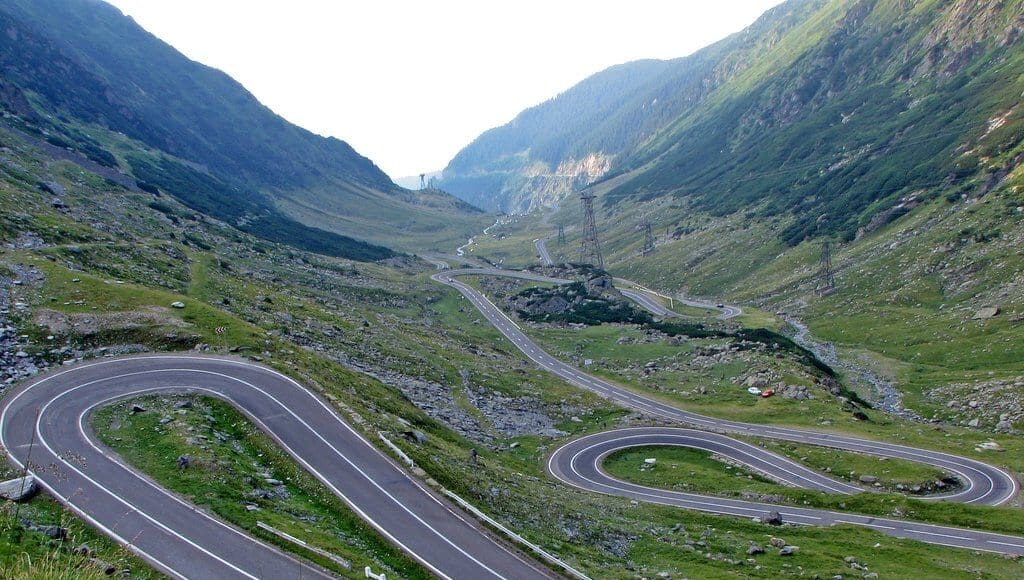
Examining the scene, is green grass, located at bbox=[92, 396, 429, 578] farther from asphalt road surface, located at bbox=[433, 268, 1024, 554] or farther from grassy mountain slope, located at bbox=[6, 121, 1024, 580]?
asphalt road surface, located at bbox=[433, 268, 1024, 554]

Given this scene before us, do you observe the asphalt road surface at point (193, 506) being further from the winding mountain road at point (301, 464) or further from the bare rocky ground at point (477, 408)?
the bare rocky ground at point (477, 408)

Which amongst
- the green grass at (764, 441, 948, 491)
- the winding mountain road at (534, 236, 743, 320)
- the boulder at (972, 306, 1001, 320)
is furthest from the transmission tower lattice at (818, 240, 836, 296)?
the green grass at (764, 441, 948, 491)

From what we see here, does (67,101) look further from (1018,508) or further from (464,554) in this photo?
(1018,508)

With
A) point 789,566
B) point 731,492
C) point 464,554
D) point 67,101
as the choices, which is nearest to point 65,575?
point 464,554

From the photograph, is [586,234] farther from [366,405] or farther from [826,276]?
[366,405]

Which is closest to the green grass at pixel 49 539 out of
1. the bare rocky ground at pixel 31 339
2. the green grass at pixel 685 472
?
the bare rocky ground at pixel 31 339
